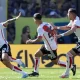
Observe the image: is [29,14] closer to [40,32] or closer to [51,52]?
[51,52]

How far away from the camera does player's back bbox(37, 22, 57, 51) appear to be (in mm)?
13930

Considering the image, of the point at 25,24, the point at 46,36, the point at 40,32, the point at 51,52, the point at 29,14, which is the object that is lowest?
the point at 51,52

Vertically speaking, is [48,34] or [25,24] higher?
[25,24]

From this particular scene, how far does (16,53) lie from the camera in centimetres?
2070

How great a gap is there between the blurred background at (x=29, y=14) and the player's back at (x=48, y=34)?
1057cm

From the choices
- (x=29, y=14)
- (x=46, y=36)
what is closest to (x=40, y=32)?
(x=46, y=36)

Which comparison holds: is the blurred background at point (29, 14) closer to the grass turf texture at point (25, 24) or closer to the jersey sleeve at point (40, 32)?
the grass turf texture at point (25, 24)

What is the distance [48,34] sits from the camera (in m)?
14.1

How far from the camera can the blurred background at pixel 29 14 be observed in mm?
25391

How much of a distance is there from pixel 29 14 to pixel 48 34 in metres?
11.9

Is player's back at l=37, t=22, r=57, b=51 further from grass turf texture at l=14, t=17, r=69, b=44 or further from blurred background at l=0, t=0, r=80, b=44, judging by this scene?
grass turf texture at l=14, t=17, r=69, b=44

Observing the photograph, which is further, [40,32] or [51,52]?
[51,52]

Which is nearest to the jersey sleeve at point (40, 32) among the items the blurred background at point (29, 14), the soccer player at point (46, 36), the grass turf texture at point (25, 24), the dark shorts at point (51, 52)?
the soccer player at point (46, 36)

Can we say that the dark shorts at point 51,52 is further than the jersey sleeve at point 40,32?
Yes
